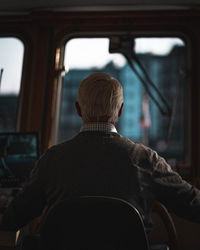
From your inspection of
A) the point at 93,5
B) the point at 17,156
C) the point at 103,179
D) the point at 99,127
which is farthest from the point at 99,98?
the point at 93,5

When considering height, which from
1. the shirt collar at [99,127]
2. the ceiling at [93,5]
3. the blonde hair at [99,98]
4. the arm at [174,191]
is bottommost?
the arm at [174,191]

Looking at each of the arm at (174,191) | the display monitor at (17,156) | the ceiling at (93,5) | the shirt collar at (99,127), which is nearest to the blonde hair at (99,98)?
the shirt collar at (99,127)

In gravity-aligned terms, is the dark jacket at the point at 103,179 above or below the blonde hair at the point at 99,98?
below

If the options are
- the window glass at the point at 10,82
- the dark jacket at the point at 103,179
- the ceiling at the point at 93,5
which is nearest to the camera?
the dark jacket at the point at 103,179

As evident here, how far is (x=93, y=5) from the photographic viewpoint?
260 cm

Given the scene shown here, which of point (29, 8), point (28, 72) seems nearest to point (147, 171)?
point (28, 72)

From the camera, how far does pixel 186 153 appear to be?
2.56 m

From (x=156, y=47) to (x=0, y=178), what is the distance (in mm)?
1828

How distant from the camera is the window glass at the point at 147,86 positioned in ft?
8.43

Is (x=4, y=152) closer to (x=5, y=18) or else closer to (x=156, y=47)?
(x=5, y=18)

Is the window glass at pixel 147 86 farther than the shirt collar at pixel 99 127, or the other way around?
the window glass at pixel 147 86

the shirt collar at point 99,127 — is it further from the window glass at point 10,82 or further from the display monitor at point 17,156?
the window glass at point 10,82

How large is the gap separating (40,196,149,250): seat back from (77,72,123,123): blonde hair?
1.16ft

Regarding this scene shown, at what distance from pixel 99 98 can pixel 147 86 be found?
1.61m
